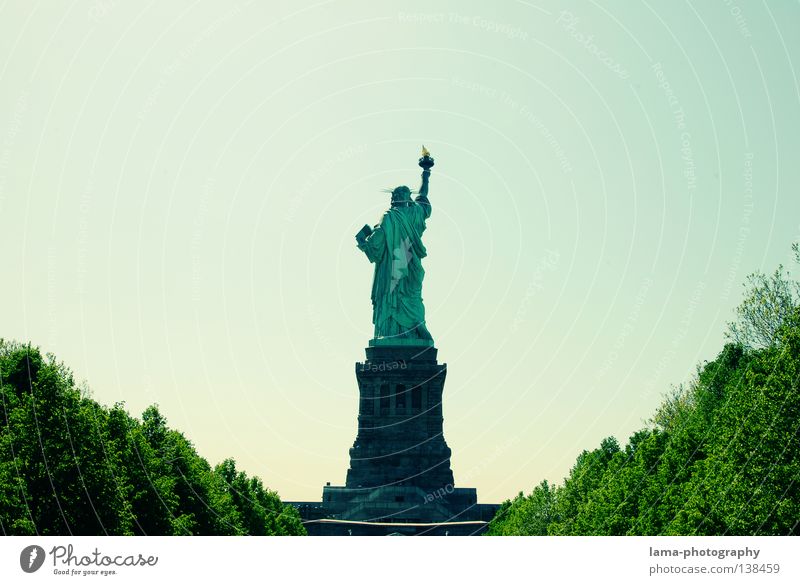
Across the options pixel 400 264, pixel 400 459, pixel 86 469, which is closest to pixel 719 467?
pixel 86 469

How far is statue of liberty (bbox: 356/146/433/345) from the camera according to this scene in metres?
96.4

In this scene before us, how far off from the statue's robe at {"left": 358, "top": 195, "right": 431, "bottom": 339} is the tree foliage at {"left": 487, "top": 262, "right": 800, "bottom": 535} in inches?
1119

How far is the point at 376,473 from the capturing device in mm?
90000

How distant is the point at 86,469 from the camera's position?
1629 inches

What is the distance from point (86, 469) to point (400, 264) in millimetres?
57706

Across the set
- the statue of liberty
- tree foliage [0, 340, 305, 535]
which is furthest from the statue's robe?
tree foliage [0, 340, 305, 535]

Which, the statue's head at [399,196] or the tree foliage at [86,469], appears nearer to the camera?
the tree foliage at [86,469]

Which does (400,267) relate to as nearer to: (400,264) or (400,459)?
(400,264)

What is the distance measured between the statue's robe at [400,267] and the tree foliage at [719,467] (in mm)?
28432

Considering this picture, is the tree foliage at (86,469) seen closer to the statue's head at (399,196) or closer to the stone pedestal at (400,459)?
the stone pedestal at (400,459)

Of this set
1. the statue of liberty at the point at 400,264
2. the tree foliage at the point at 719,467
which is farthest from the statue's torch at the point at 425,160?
the tree foliage at the point at 719,467

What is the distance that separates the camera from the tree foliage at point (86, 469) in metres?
40.0
